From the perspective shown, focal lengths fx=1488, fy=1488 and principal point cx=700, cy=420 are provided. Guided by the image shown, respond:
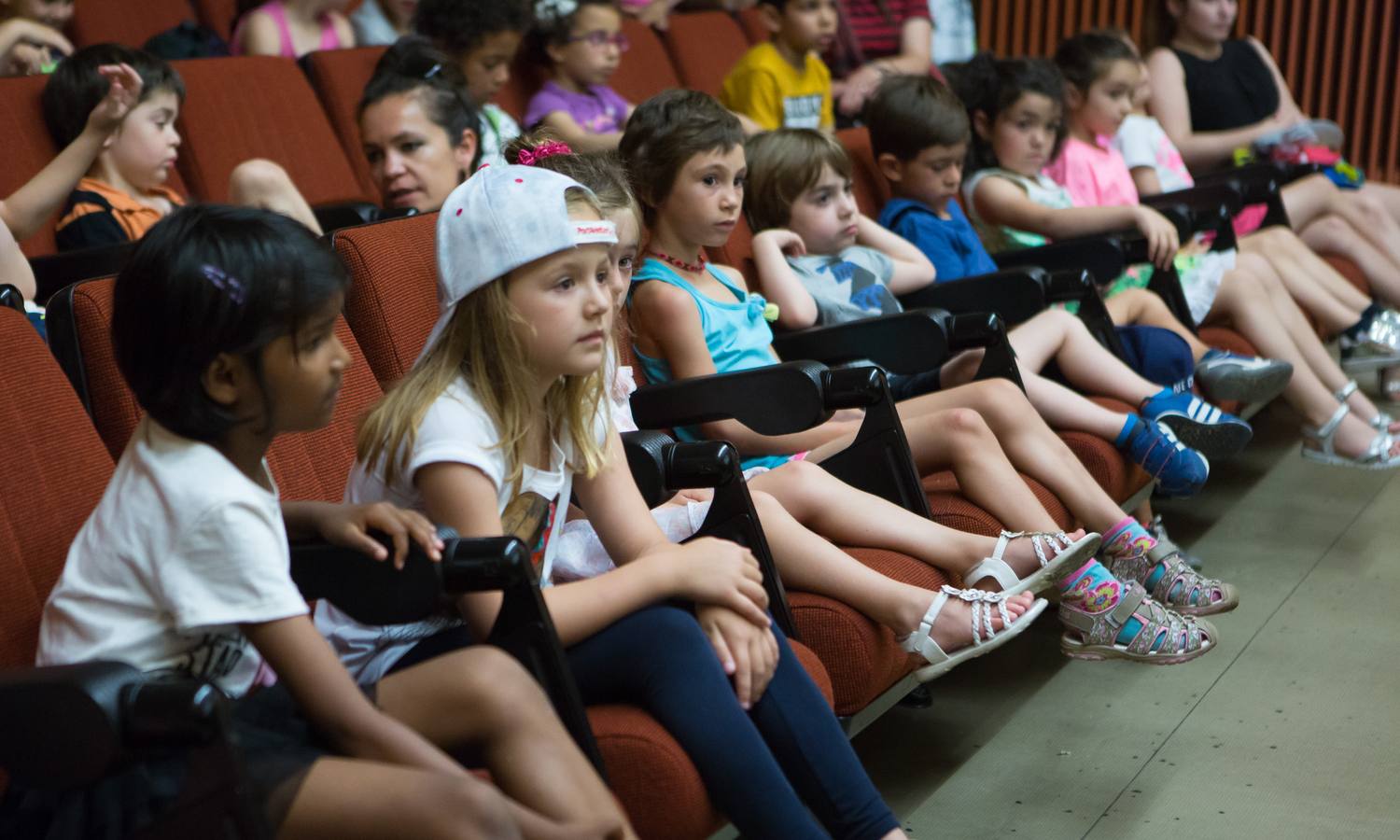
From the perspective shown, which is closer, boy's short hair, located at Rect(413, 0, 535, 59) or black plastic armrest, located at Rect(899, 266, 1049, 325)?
black plastic armrest, located at Rect(899, 266, 1049, 325)

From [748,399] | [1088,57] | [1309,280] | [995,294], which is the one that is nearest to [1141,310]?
[995,294]

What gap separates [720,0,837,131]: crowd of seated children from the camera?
161 inches

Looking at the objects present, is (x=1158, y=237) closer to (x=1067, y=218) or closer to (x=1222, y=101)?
(x=1067, y=218)

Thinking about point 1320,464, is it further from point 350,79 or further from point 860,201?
point 350,79

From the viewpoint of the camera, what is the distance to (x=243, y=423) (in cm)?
133

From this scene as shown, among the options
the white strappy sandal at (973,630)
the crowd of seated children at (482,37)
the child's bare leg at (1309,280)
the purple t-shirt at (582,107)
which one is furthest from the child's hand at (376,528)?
the child's bare leg at (1309,280)

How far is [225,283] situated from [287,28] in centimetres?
245

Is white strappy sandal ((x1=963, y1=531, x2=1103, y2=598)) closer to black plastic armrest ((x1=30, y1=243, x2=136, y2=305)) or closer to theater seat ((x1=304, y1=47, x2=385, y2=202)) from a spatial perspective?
black plastic armrest ((x1=30, y1=243, x2=136, y2=305))

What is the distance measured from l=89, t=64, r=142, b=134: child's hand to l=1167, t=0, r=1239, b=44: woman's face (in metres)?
3.55

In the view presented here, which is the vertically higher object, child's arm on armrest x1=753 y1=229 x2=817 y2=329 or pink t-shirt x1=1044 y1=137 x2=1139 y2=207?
child's arm on armrest x1=753 y1=229 x2=817 y2=329

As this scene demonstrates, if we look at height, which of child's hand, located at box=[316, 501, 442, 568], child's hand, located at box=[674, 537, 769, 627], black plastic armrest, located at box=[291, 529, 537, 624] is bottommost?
child's hand, located at box=[674, 537, 769, 627]

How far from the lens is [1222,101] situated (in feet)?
15.9

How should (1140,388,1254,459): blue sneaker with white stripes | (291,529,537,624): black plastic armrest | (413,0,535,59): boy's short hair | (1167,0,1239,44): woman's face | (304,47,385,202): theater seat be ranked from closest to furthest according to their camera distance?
(291,529,537,624): black plastic armrest → (1140,388,1254,459): blue sneaker with white stripes → (304,47,385,202): theater seat → (413,0,535,59): boy's short hair → (1167,0,1239,44): woman's face

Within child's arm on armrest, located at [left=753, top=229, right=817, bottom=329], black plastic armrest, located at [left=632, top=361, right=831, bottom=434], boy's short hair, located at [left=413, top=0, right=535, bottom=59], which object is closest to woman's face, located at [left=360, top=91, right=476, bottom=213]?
boy's short hair, located at [left=413, top=0, right=535, bottom=59]
